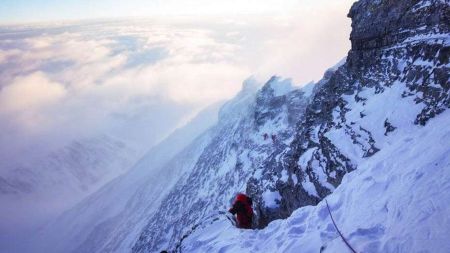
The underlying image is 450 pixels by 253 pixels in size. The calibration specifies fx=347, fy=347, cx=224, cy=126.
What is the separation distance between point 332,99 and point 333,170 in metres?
8.68

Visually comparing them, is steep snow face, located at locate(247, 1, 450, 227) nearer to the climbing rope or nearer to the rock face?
the rock face

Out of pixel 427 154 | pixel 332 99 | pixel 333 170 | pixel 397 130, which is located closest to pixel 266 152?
pixel 332 99

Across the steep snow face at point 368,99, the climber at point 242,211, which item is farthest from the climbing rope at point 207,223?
the steep snow face at point 368,99

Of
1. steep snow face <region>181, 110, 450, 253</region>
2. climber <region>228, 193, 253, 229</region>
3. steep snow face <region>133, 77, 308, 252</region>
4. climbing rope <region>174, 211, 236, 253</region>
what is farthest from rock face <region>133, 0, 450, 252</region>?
steep snow face <region>133, 77, 308, 252</region>

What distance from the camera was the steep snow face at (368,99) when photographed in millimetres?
17406

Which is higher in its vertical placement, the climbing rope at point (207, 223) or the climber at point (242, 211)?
the climber at point (242, 211)

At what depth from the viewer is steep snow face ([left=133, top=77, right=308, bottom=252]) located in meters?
80.6

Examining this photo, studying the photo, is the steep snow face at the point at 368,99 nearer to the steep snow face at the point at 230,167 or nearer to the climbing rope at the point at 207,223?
the climbing rope at the point at 207,223

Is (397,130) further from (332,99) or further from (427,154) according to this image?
(332,99)

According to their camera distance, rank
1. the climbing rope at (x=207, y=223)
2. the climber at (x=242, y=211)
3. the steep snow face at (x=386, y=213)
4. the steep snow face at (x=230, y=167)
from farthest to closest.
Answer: the steep snow face at (x=230, y=167)
the climbing rope at (x=207, y=223)
the climber at (x=242, y=211)
the steep snow face at (x=386, y=213)

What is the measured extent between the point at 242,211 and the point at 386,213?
8.49 meters

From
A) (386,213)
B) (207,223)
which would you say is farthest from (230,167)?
(386,213)

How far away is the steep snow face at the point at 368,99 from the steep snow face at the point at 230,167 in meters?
39.2

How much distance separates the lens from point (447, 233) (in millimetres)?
7113
